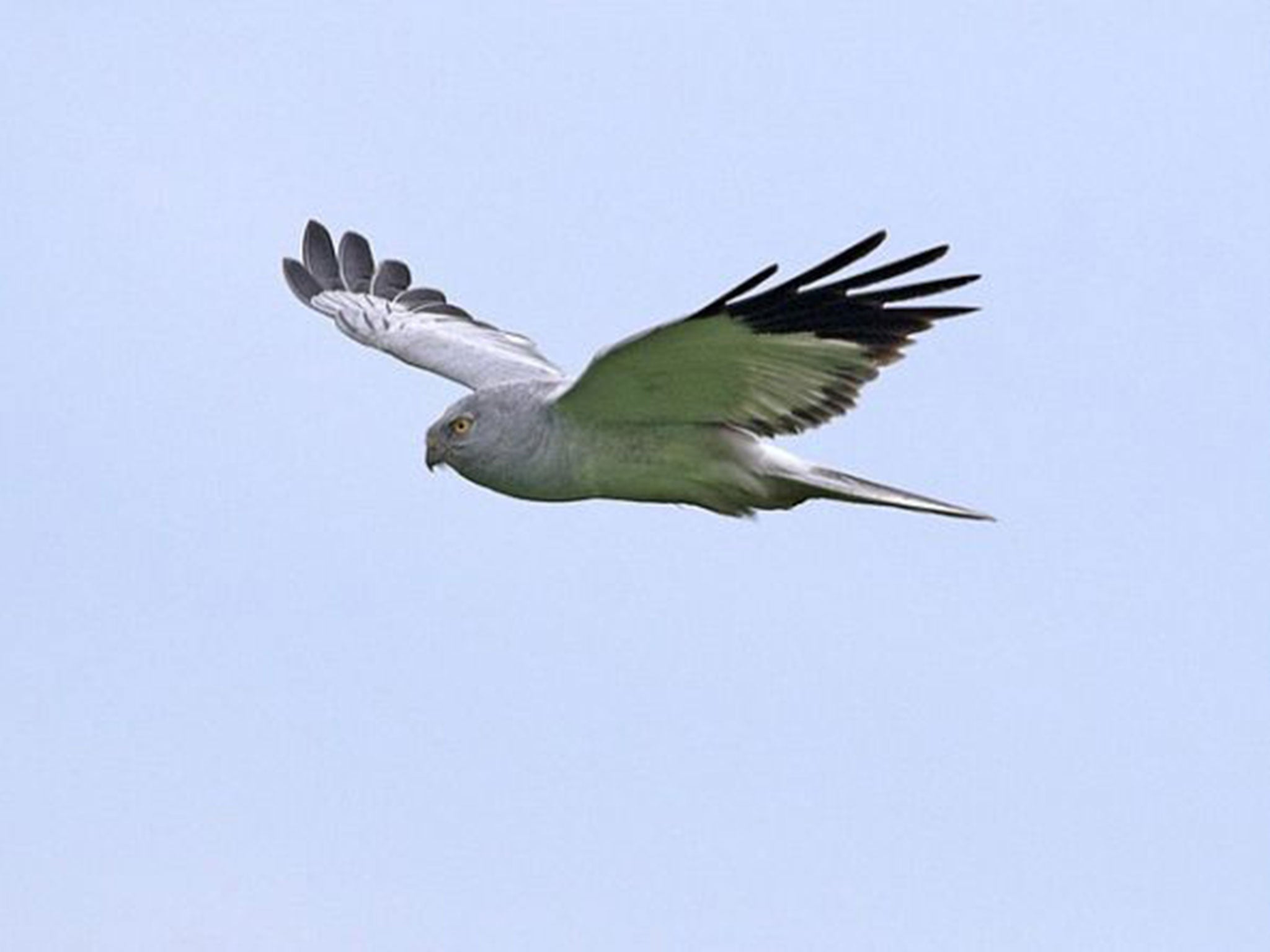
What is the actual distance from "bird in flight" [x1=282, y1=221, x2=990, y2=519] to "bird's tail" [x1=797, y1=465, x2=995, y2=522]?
1 cm

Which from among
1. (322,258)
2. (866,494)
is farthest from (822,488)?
(322,258)

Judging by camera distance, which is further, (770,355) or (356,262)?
(356,262)

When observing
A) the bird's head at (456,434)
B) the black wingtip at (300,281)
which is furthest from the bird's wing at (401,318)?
the bird's head at (456,434)

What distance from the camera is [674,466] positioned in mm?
17312

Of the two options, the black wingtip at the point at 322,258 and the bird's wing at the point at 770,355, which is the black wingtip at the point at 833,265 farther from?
the black wingtip at the point at 322,258

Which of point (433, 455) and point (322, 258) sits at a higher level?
point (322, 258)

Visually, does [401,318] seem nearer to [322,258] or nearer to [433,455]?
[322,258]

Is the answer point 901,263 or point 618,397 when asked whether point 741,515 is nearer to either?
point 618,397

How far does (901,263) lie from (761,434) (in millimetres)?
1988

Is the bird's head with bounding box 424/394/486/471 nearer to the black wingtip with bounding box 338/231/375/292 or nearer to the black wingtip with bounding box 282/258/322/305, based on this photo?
the black wingtip with bounding box 282/258/322/305

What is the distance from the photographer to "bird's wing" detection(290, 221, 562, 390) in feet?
67.4

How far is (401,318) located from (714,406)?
5.90 metres

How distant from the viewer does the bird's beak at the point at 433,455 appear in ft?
57.6

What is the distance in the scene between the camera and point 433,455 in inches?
693
